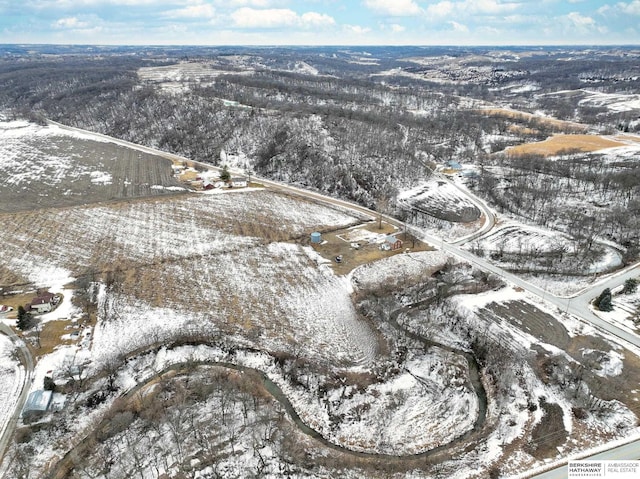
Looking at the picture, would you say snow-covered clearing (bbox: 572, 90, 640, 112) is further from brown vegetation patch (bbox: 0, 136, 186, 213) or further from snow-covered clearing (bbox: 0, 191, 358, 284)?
brown vegetation patch (bbox: 0, 136, 186, 213)

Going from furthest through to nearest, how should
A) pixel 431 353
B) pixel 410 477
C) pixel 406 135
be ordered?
pixel 406 135 → pixel 431 353 → pixel 410 477

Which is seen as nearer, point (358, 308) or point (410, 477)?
point (410, 477)

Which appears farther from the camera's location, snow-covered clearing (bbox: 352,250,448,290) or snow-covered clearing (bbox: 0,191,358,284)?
snow-covered clearing (bbox: 0,191,358,284)

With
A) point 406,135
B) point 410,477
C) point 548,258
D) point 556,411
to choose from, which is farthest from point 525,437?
point 406,135

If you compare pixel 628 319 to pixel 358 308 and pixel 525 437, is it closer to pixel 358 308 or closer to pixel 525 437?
pixel 525 437

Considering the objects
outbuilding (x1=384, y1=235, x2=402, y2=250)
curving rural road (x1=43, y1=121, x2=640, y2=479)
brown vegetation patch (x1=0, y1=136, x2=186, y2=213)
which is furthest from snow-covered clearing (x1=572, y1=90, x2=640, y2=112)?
brown vegetation patch (x1=0, y1=136, x2=186, y2=213)

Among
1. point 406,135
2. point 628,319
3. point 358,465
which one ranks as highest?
point 406,135

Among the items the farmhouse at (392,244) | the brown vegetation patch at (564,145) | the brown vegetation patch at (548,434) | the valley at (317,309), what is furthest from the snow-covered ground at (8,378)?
the brown vegetation patch at (564,145)

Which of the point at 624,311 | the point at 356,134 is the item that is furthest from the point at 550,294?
the point at 356,134
